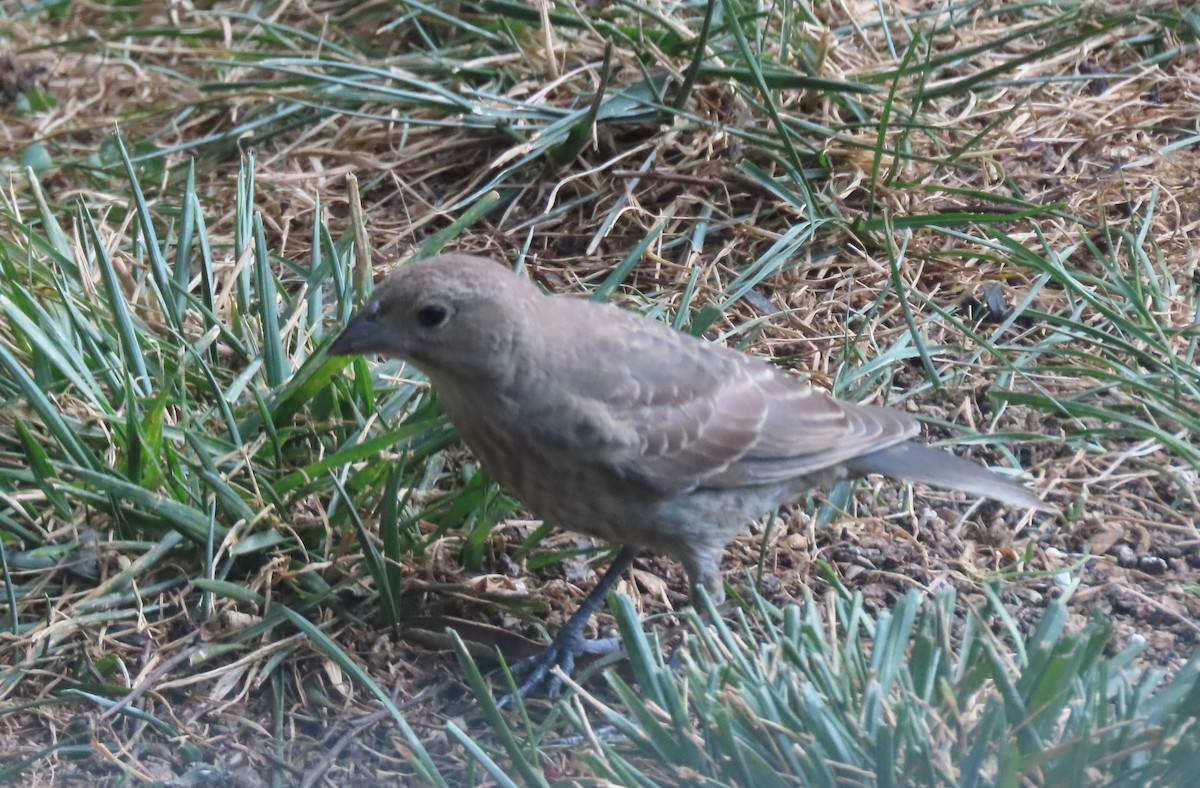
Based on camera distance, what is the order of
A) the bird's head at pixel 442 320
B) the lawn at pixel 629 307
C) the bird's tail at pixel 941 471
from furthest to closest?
the bird's tail at pixel 941 471
the bird's head at pixel 442 320
the lawn at pixel 629 307

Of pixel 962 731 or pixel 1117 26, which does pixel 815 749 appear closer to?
pixel 962 731

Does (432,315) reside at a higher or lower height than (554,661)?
higher

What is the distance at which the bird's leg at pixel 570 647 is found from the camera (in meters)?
3.01

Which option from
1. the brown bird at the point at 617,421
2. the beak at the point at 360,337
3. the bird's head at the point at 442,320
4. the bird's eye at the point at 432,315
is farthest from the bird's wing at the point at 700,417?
the beak at the point at 360,337

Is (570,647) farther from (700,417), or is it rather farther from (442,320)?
(442,320)

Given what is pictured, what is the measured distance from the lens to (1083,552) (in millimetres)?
3131

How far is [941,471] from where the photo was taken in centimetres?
302

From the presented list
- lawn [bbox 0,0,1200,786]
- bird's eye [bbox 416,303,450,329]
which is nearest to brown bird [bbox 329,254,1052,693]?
bird's eye [bbox 416,303,450,329]

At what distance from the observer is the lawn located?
7.49ft

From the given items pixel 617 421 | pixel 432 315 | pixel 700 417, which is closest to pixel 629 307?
pixel 700 417

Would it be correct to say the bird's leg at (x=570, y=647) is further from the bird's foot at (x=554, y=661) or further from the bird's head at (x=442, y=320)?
the bird's head at (x=442, y=320)

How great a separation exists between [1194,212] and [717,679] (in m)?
3.02

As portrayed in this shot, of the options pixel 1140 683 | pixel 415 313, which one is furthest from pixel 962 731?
pixel 415 313

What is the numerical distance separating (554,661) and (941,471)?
1.09m
